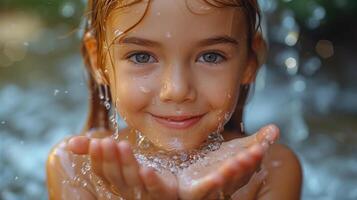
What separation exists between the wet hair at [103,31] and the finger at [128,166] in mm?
547

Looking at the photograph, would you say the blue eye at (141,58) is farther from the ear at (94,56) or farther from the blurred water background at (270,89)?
the blurred water background at (270,89)

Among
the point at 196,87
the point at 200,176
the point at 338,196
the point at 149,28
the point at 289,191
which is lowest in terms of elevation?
the point at 338,196

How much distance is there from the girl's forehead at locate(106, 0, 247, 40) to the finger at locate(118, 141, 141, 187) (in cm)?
49

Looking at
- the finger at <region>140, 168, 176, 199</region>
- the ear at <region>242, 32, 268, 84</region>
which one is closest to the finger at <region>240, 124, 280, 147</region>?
the finger at <region>140, 168, 176, 199</region>

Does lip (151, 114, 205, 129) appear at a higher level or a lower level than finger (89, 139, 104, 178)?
lower

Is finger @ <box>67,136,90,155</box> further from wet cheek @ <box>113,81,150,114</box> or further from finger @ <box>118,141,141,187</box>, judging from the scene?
A: wet cheek @ <box>113,81,150,114</box>

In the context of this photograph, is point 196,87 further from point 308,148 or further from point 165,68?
point 308,148

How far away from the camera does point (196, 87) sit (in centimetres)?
218

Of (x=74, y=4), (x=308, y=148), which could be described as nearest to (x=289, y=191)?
(x=308, y=148)


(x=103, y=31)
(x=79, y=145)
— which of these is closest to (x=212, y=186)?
(x=79, y=145)

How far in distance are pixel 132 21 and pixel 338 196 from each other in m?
1.70

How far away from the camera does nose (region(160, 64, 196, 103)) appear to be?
2.12m

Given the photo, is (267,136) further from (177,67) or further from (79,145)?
(79,145)

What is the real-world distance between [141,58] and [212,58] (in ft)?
0.71
